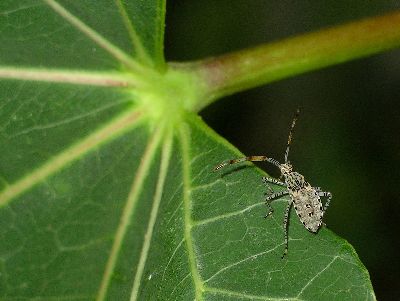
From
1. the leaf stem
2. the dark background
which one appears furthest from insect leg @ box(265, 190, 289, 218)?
the dark background

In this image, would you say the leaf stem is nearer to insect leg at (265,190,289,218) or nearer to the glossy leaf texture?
the glossy leaf texture

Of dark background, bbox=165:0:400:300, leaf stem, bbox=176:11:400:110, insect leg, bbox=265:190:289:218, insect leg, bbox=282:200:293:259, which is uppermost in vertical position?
dark background, bbox=165:0:400:300

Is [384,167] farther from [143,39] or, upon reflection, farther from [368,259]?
[143,39]

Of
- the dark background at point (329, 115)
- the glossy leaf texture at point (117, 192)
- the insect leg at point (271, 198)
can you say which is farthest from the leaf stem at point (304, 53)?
the dark background at point (329, 115)

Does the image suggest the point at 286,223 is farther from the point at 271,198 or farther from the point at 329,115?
the point at 329,115

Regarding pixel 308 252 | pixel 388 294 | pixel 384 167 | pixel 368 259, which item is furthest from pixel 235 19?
pixel 308 252

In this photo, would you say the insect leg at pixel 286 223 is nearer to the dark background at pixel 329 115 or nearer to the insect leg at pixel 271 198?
the insect leg at pixel 271 198
